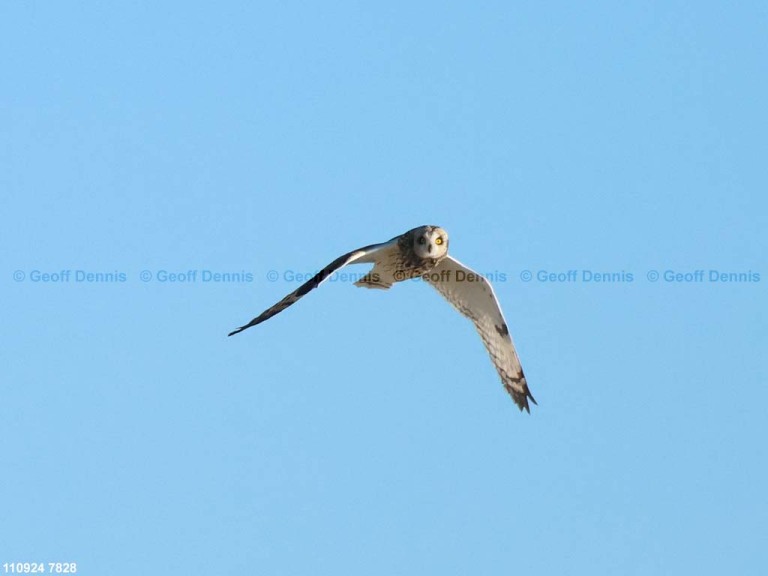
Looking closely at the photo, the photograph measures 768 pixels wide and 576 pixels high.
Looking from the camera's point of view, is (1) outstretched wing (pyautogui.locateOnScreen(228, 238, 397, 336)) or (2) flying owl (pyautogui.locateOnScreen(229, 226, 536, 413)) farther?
(2) flying owl (pyautogui.locateOnScreen(229, 226, 536, 413))

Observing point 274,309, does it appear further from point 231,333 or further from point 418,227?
point 418,227

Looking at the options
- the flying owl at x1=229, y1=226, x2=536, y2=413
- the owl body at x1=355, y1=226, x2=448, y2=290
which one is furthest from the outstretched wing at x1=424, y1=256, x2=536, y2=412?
the owl body at x1=355, y1=226, x2=448, y2=290

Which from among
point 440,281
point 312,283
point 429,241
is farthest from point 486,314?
point 312,283

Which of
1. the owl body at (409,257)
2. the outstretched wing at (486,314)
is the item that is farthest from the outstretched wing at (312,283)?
the outstretched wing at (486,314)

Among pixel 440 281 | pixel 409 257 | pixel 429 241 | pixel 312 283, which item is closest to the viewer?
pixel 312 283

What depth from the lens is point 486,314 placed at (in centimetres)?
1728

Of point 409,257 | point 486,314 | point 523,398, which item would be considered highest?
point 409,257

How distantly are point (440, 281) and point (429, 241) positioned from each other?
1.79m

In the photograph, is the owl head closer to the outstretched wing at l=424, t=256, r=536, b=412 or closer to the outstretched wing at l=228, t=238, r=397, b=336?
the outstretched wing at l=228, t=238, r=397, b=336

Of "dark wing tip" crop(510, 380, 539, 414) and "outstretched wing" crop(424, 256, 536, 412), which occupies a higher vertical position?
"outstretched wing" crop(424, 256, 536, 412)

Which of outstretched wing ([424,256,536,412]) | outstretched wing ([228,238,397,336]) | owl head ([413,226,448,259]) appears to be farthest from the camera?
outstretched wing ([424,256,536,412])

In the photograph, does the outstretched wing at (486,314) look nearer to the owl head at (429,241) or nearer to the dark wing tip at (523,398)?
the dark wing tip at (523,398)

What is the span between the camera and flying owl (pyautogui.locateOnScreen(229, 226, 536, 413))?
588 inches

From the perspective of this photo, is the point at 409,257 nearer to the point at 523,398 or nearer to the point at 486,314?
the point at 486,314
